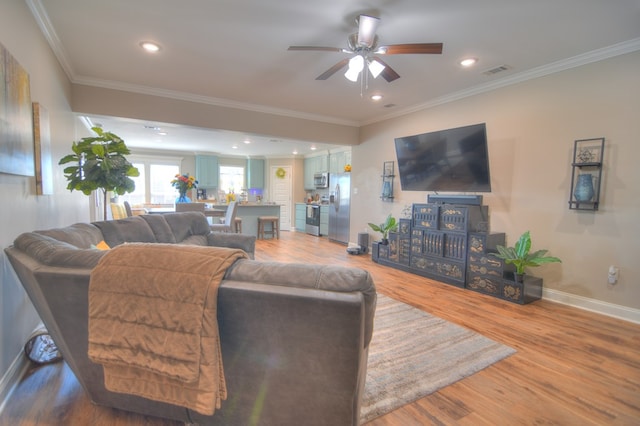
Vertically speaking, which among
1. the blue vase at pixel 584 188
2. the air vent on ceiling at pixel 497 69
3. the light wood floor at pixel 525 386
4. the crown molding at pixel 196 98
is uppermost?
the air vent on ceiling at pixel 497 69

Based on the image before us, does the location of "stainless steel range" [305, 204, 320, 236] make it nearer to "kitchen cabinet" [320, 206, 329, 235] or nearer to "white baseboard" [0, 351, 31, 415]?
"kitchen cabinet" [320, 206, 329, 235]

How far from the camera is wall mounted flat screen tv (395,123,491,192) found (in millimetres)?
3619

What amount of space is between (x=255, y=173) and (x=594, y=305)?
8.60 metres

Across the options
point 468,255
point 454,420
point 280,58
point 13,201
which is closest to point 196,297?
point 454,420

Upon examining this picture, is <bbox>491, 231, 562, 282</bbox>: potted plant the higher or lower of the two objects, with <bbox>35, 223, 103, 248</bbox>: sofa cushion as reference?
lower

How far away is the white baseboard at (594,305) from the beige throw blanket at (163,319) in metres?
3.67

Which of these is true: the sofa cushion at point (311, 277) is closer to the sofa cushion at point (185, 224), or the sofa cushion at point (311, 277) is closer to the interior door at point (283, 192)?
the sofa cushion at point (185, 224)

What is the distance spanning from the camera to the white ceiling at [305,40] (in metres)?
2.25

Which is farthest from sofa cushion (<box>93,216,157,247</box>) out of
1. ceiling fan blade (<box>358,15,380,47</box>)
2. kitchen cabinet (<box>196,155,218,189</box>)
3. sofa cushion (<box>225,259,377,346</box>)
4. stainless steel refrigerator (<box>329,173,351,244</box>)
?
kitchen cabinet (<box>196,155,218,189</box>)

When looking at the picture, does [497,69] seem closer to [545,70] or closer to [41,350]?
[545,70]

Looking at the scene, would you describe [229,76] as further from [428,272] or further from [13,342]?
[428,272]

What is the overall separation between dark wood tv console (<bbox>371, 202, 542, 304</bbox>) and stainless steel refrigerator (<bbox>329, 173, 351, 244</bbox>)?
2.02 metres

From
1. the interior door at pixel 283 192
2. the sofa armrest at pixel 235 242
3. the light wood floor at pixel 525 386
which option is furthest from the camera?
the interior door at pixel 283 192

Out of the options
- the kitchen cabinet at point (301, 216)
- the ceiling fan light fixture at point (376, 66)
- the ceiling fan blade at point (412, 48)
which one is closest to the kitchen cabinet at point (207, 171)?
the kitchen cabinet at point (301, 216)
